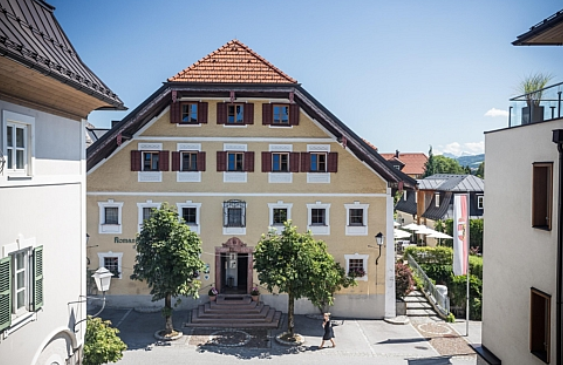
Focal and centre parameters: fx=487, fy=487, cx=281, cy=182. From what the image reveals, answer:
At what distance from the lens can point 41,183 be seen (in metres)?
8.21

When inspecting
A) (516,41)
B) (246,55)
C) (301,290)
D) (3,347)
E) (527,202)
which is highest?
(246,55)

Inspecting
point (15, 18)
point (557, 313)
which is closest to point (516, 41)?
point (557, 313)

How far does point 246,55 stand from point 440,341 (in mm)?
14040

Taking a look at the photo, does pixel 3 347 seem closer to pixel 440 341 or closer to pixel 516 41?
pixel 516 41

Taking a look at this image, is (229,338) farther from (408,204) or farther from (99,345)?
(408,204)

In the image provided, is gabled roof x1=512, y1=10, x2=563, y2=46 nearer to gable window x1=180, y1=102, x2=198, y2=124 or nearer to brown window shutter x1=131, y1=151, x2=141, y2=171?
gable window x1=180, y1=102, x2=198, y2=124

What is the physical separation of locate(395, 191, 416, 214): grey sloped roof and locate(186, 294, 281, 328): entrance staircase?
22.4 metres

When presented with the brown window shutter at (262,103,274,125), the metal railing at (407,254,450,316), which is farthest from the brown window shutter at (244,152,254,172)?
the metal railing at (407,254,450,316)

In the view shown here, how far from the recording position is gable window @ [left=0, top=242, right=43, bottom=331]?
708 centimetres

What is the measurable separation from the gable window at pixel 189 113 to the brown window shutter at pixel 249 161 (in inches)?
104

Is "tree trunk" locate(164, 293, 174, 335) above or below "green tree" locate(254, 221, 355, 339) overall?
below

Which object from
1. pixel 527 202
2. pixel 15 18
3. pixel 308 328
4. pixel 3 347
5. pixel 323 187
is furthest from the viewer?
pixel 323 187

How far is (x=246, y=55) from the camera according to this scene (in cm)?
2139

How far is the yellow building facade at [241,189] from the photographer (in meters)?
20.8
